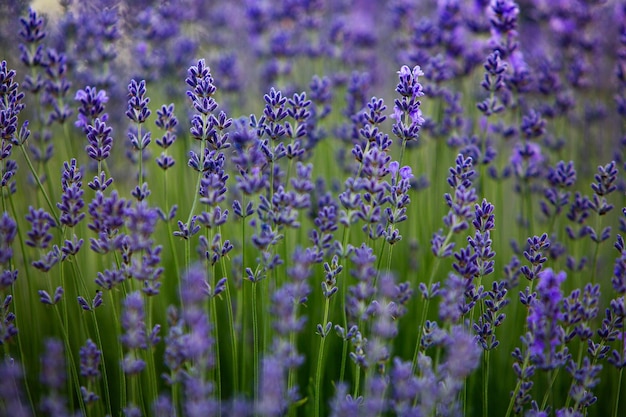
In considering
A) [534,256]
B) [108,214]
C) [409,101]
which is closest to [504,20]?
[409,101]

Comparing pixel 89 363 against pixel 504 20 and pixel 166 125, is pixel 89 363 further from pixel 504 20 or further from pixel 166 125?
pixel 504 20

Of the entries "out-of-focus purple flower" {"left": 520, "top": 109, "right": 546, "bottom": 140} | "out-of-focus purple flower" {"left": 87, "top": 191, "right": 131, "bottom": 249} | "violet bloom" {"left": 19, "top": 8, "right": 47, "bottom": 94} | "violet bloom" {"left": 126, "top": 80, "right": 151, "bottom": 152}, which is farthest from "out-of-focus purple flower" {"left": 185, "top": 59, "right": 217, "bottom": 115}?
"out-of-focus purple flower" {"left": 520, "top": 109, "right": 546, "bottom": 140}

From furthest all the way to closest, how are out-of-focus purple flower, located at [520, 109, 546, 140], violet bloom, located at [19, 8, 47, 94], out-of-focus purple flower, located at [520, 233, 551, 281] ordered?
out-of-focus purple flower, located at [520, 109, 546, 140]
violet bloom, located at [19, 8, 47, 94]
out-of-focus purple flower, located at [520, 233, 551, 281]

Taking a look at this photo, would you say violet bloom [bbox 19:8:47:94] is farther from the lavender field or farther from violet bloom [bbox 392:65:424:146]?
violet bloom [bbox 392:65:424:146]

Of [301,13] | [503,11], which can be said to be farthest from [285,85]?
[503,11]

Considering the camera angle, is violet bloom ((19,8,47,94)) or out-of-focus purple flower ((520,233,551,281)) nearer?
out-of-focus purple flower ((520,233,551,281))

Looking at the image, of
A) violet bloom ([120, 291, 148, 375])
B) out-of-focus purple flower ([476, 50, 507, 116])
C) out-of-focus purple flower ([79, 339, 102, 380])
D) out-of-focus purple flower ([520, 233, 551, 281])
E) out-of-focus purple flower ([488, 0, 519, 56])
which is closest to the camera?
violet bloom ([120, 291, 148, 375])

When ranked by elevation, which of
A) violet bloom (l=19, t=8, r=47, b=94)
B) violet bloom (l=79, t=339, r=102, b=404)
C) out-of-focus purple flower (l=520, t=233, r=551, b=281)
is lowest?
violet bloom (l=79, t=339, r=102, b=404)

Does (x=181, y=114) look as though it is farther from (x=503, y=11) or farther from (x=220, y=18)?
(x=503, y=11)
